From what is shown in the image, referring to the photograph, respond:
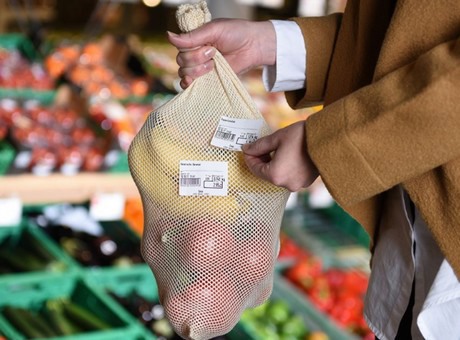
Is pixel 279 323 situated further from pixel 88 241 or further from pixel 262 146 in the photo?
pixel 262 146

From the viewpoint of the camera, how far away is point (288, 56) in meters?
1.47

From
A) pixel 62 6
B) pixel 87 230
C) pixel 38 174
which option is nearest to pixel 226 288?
pixel 38 174

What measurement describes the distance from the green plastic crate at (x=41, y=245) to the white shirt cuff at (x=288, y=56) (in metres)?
1.40

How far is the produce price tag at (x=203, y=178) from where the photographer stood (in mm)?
1269

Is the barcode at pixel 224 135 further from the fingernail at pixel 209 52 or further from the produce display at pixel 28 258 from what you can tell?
the produce display at pixel 28 258

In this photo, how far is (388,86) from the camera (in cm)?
109

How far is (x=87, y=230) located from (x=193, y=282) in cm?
187

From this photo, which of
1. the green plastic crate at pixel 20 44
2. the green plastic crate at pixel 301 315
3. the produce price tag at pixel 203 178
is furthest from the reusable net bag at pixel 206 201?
the green plastic crate at pixel 20 44

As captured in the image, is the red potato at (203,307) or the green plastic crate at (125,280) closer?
the red potato at (203,307)

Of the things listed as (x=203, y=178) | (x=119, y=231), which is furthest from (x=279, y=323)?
(x=203, y=178)

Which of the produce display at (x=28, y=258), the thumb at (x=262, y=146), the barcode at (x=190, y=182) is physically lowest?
the produce display at (x=28, y=258)

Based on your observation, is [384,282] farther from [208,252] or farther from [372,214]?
[208,252]

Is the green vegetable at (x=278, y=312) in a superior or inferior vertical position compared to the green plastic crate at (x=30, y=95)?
inferior

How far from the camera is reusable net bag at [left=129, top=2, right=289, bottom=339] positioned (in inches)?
50.4
